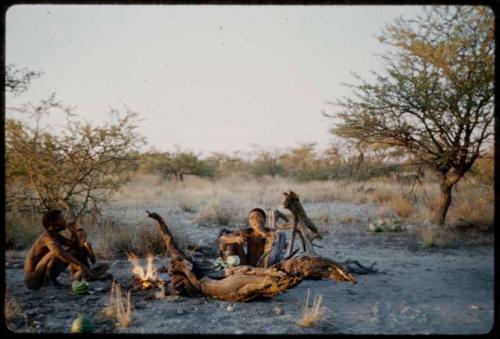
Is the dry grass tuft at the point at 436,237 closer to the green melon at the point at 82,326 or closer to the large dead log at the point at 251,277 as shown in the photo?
the large dead log at the point at 251,277

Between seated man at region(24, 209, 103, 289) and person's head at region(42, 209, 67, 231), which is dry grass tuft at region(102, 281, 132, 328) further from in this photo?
person's head at region(42, 209, 67, 231)

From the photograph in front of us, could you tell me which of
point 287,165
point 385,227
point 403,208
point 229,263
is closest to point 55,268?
point 229,263

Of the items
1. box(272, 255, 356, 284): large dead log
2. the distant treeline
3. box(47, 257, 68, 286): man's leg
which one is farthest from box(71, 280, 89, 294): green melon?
the distant treeline

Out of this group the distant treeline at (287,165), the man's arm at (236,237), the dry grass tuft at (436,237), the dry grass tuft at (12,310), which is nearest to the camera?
the dry grass tuft at (12,310)

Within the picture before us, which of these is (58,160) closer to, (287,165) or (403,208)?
(403,208)

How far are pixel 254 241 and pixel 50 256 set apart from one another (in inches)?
92.2

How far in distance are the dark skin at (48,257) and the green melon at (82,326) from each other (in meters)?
0.99

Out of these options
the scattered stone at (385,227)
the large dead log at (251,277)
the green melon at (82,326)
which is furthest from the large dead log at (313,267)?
the scattered stone at (385,227)

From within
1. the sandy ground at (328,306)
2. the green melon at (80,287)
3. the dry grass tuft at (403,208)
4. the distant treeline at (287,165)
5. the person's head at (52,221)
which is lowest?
the sandy ground at (328,306)

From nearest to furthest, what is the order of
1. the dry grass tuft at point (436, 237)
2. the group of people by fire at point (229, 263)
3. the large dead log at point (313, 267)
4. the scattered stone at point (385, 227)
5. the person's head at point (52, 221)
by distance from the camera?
the group of people by fire at point (229, 263) < the large dead log at point (313, 267) < the person's head at point (52, 221) < the dry grass tuft at point (436, 237) < the scattered stone at point (385, 227)

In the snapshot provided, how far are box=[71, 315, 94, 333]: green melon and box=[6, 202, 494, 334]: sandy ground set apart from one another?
13 cm

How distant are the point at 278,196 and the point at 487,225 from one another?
686 cm

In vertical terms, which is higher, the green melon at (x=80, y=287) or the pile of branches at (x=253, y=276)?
the pile of branches at (x=253, y=276)

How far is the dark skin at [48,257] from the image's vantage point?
16.8ft
